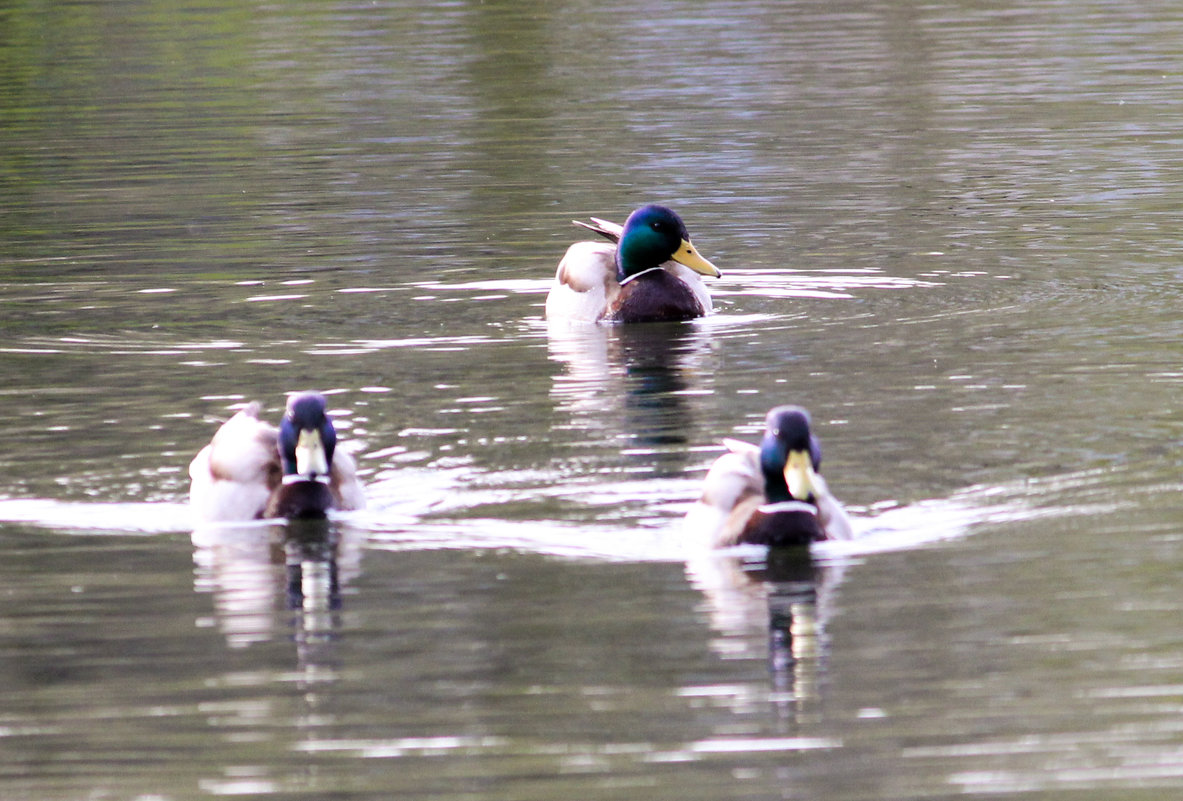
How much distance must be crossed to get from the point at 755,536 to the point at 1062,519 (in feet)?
4.39

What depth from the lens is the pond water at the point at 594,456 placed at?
7.34 metres

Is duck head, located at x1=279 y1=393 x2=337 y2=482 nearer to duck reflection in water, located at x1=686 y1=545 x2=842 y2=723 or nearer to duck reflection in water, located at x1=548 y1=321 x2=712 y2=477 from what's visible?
duck reflection in water, located at x1=548 y1=321 x2=712 y2=477

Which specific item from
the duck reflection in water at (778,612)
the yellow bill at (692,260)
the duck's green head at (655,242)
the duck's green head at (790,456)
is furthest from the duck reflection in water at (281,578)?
the duck's green head at (655,242)

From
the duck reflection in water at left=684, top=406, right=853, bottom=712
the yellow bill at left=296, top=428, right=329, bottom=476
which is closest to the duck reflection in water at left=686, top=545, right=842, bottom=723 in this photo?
the duck reflection in water at left=684, top=406, right=853, bottom=712

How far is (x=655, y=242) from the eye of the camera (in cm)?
1623

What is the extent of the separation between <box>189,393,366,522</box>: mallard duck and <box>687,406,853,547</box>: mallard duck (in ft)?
5.51

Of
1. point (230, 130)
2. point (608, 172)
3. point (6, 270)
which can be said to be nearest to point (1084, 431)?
point (6, 270)

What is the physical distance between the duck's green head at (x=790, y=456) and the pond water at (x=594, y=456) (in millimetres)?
300

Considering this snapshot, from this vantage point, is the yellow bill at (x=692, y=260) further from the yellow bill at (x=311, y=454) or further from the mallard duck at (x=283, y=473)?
the yellow bill at (x=311, y=454)

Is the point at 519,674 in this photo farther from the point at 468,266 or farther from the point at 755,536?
the point at 468,266

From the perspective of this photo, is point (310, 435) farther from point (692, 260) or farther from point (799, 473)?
point (692, 260)

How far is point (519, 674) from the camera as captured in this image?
7.98 metres

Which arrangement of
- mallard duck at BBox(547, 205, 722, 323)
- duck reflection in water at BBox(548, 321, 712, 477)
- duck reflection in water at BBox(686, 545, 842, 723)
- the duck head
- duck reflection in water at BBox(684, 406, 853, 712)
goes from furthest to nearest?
mallard duck at BBox(547, 205, 722, 323) < duck reflection in water at BBox(548, 321, 712, 477) < the duck head < duck reflection in water at BBox(684, 406, 853, 712) < duck reflection in water at BBox(686, 545, 842, 723)

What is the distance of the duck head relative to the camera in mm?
10000
